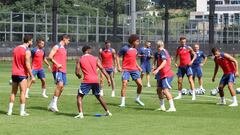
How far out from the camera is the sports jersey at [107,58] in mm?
24844

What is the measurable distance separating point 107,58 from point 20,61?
782 cm

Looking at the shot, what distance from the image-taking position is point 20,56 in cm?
1725

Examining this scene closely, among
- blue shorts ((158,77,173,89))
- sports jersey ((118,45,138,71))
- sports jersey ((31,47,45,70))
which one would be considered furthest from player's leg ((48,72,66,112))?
sports jersey ((31,47,45,70))

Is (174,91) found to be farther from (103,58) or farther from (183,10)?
(183,10)

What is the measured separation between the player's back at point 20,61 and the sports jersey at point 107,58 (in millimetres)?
7709

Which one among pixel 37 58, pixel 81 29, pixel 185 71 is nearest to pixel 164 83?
pixel 185 71

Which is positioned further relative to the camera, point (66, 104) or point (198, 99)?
point (198, 99)

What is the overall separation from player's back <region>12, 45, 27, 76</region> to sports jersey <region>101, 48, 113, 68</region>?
771cm

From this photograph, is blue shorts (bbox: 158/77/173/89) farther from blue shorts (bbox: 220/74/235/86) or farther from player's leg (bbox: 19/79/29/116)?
player's leg (bbox: 19/79/29/116)

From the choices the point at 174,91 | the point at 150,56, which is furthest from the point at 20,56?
the point at 150,56

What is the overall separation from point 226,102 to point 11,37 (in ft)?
149

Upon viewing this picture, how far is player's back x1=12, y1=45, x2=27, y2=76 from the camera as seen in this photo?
1720 cm

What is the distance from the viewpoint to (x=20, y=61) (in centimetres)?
1731

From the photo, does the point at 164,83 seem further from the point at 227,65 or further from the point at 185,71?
the point at 185,71
